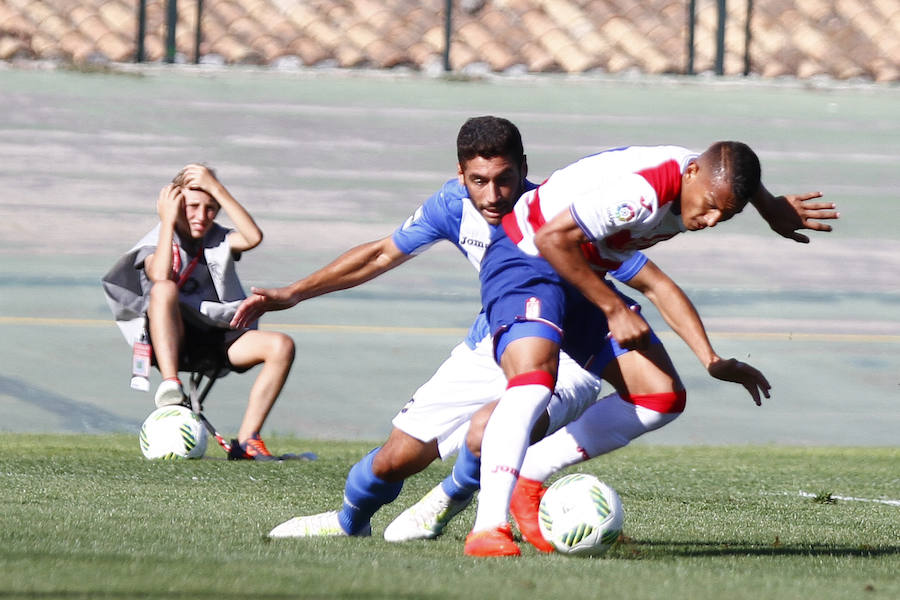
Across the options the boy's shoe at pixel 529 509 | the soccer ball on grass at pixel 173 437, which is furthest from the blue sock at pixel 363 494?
the soccer ball on grass at pixel 173 437

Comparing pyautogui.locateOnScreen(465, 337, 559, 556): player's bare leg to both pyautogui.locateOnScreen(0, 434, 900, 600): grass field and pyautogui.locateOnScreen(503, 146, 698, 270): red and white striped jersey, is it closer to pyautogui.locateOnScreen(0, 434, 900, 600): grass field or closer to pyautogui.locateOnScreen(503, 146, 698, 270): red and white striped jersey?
pyautogui.locateOnScreen(0, 434, 900, 600): grass field

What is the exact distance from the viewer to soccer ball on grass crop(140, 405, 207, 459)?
309 inches

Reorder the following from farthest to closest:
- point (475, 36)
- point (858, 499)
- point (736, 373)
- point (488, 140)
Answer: point (475, 36), point (858, 499), point (488, 140), point (736, 373)

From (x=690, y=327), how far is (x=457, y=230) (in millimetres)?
932

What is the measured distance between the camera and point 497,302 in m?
4.95

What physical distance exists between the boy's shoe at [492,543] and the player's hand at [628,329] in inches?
27.3

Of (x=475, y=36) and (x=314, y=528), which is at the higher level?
(x=314, y=528)

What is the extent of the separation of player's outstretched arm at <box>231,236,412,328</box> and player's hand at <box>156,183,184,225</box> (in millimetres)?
2905

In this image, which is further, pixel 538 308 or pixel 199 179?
pixel 199 179

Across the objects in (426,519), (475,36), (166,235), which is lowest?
(475,36)

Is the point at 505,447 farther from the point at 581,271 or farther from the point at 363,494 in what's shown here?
the point at 363,494

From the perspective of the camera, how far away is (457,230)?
5375 millimetres

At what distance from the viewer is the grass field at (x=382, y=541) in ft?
12.0

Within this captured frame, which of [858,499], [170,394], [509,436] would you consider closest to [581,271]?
[509,436]
